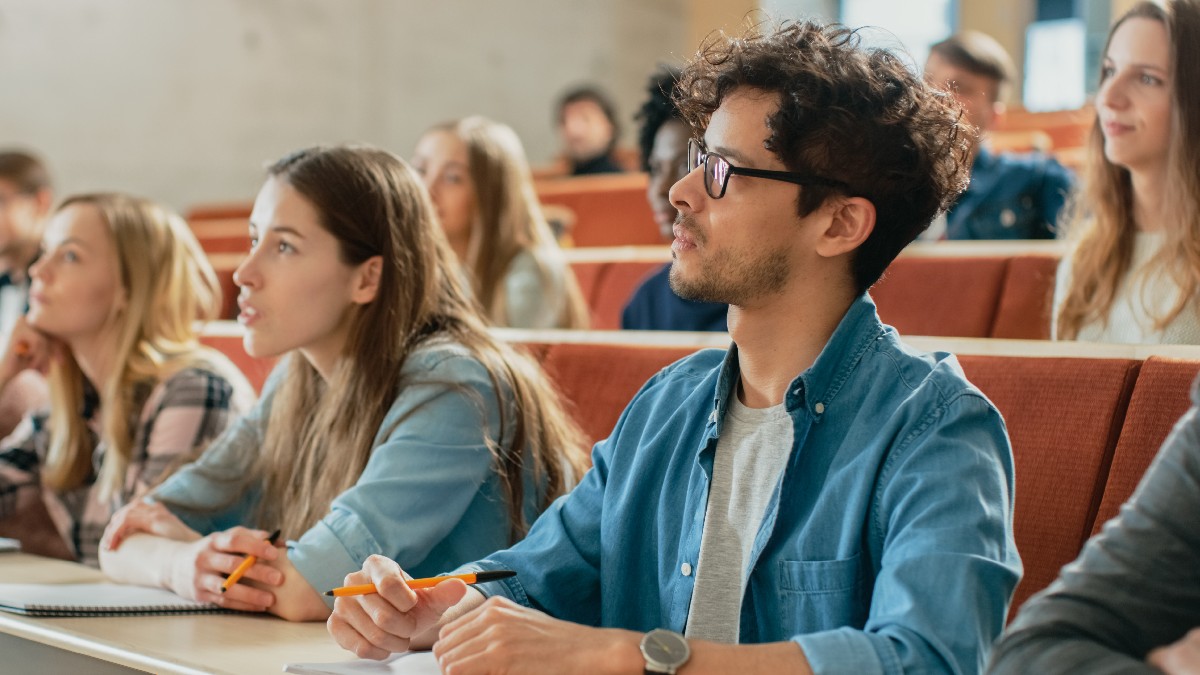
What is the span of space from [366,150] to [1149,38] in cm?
126

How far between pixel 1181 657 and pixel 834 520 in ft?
1.26

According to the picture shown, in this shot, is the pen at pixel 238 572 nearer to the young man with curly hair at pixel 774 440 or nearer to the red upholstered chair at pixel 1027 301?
the young man with curly hair at pixel 774 440

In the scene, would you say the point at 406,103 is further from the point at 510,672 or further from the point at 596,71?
the point at 510,672

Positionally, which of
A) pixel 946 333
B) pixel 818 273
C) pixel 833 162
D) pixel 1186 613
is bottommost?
pixel 946 333

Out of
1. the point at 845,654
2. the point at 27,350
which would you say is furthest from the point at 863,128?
the point at 27,350

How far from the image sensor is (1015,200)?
3.59 m

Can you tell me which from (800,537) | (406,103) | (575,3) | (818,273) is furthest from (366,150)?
(575,3)

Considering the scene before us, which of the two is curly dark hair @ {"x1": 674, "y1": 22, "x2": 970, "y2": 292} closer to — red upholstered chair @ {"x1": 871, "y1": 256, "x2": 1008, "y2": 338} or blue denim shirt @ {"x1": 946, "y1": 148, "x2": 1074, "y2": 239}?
red upholstered chair @ {"x1": 871, "y1": 256, "x2": 1008, "y2": 338}

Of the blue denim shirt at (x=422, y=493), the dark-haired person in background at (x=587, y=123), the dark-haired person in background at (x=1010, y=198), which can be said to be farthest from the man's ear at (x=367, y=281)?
the dark-haired person in background at (x=587, y=123)

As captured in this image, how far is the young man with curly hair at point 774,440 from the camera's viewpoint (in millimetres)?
1175

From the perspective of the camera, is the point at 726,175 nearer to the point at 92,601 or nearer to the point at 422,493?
the point at 422,493

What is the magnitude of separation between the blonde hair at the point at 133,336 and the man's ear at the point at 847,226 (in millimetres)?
1371

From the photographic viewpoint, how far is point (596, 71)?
8.22 metres

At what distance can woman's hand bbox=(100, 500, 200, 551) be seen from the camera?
1.86 meters
